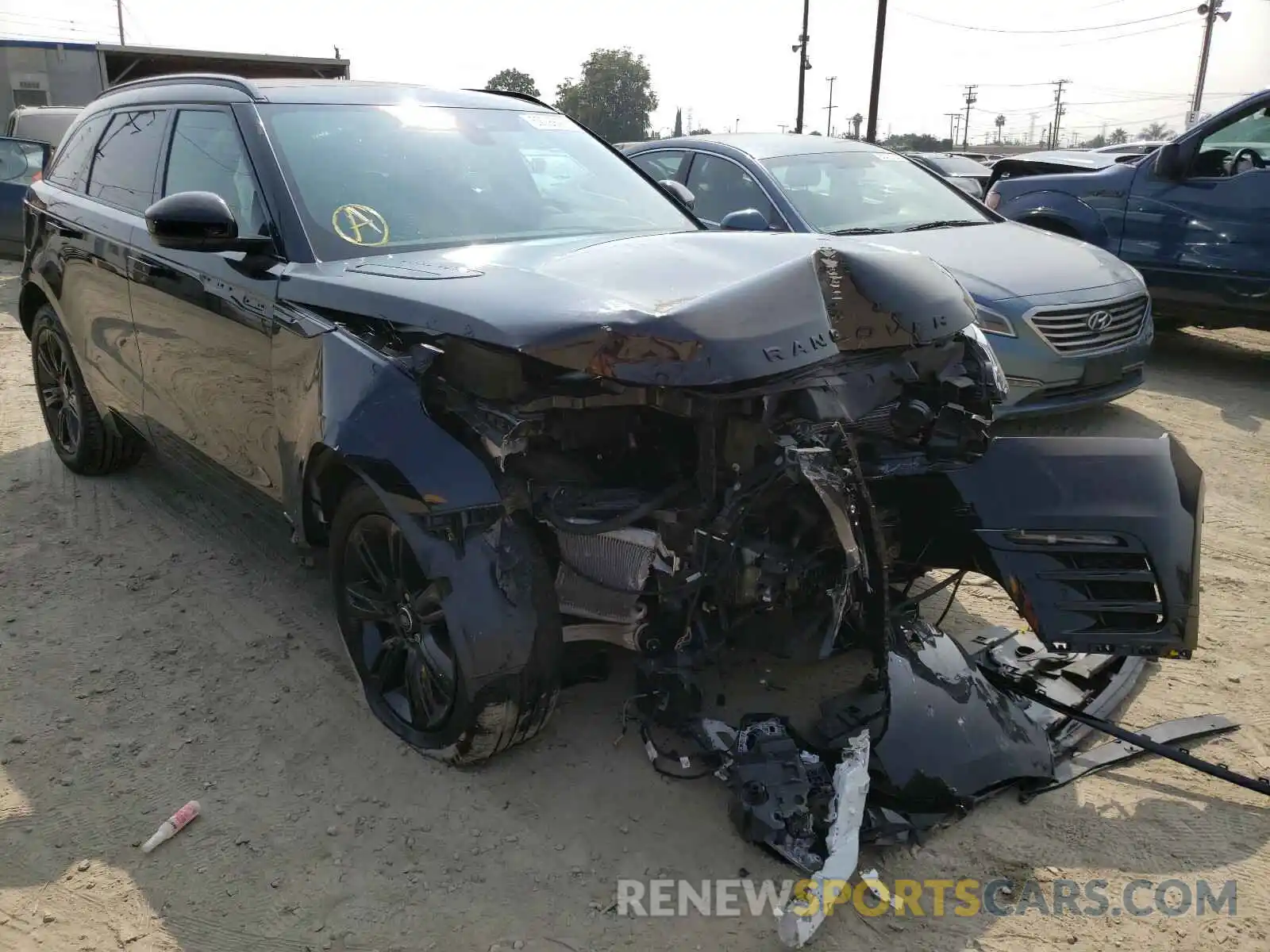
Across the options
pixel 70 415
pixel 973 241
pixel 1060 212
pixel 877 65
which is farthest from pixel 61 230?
pixel 877 65

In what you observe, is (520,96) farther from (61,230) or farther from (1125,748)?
(1125,748)

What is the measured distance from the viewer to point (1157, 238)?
298 inches

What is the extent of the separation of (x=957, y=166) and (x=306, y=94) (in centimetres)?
1832

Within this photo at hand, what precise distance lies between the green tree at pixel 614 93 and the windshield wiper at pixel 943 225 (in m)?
65.2

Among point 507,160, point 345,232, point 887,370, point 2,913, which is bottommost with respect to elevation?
point 2,913

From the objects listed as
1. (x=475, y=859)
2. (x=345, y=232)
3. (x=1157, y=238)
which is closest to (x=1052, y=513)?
(x=475, y=859)

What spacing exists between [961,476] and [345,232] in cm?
209

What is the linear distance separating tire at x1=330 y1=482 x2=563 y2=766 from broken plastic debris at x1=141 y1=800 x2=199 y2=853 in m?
0.57

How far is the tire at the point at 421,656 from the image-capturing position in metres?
2.60

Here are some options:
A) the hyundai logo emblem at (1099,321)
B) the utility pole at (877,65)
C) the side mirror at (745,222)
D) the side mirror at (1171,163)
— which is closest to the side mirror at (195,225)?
the side mirror at (745,222)

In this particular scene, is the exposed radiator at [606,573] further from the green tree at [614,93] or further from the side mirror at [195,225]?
the green tree at [614,93]

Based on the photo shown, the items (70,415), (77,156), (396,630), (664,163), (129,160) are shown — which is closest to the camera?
(396,630)

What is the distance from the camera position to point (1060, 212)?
319 inches

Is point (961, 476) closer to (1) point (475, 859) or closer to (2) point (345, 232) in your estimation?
(1) point (475, 859)
